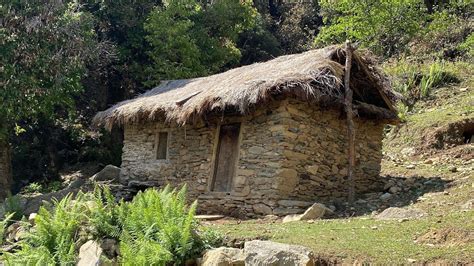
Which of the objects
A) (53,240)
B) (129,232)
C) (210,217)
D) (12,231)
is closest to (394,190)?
(210,217)

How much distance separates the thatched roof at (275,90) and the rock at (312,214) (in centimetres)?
188

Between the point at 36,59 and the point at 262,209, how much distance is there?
699cm

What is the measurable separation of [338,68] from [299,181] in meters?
2.19

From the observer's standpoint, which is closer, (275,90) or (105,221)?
(105,221)

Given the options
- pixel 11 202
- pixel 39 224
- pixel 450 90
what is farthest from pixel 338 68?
pixel 450 90

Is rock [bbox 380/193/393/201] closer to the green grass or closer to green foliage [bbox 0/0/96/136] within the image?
the green grass

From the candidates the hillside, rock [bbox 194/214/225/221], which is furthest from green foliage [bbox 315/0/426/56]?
rock [bbox 194/214/225/221]

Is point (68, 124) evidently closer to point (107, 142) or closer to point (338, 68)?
point (107, 142)

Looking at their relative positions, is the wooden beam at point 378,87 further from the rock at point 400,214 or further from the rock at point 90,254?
the rock at point 90,254

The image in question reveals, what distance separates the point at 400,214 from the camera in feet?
25.0

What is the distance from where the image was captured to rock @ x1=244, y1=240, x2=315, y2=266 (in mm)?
5359

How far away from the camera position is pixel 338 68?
985cm

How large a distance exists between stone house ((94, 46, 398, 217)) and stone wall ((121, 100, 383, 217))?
18 millimetres

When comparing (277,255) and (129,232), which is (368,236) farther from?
(129,232)
